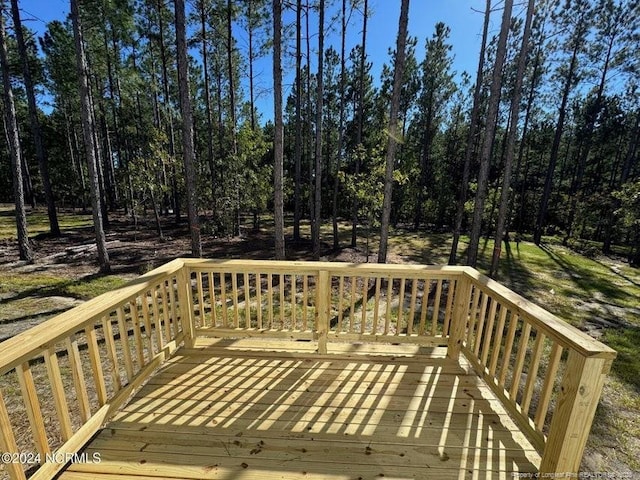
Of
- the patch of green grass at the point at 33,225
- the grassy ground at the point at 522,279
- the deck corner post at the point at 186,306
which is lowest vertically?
the grassy ground at the point at 522,279

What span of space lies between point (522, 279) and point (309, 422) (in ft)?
30.7

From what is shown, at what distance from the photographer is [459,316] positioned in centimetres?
300

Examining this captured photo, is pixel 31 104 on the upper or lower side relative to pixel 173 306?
upper

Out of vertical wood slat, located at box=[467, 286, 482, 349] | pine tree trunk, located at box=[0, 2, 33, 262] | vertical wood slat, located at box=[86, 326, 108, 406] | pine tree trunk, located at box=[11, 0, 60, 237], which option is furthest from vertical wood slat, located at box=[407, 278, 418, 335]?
pine tree trunk, located at box=[11, 0, 60, 237]

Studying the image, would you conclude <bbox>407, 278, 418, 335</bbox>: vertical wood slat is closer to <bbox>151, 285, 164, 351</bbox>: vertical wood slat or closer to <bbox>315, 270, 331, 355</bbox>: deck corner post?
<bbox>315, 270, 331, 355</bbox>: deck corner post

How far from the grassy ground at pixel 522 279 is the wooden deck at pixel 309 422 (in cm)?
124

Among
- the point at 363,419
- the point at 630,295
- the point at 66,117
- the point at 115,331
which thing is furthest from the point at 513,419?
the point at 66,117

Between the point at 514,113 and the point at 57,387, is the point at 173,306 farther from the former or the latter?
the point at 514,113

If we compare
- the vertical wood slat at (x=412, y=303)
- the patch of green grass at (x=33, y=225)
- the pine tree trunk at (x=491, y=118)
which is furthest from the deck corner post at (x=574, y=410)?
the patch of green grass at (x=33, y=225)

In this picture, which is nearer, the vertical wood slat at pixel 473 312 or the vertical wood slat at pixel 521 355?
the vertical wood slat at pixel 521 355

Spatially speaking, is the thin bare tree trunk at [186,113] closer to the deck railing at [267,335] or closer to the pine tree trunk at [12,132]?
the deck railing at [267,335]

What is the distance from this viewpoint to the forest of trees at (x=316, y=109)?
23.0 feet

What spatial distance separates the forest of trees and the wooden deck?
3673 millimetres

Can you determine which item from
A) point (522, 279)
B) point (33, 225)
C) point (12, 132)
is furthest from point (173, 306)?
point (33, 225)
